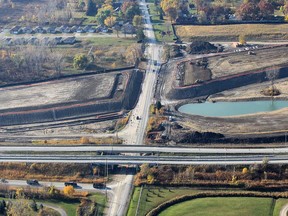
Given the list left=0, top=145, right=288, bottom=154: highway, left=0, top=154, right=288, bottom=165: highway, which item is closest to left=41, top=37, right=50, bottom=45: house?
left=0, top=145, right=288, bottom=154: highway

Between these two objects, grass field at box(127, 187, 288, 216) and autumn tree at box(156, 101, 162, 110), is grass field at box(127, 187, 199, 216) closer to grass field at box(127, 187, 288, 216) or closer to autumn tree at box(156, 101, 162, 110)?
grass field at box(127, 187, 288, 216)

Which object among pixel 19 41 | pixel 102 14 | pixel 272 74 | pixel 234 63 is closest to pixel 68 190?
pixel 272 74

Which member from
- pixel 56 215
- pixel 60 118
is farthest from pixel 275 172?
pixel 60 118

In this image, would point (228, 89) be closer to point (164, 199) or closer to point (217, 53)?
point (217, 53)

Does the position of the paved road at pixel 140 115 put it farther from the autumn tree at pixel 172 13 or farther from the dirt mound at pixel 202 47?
the dirt mound at pixel 202 47

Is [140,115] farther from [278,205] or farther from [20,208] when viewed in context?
[278,205]
